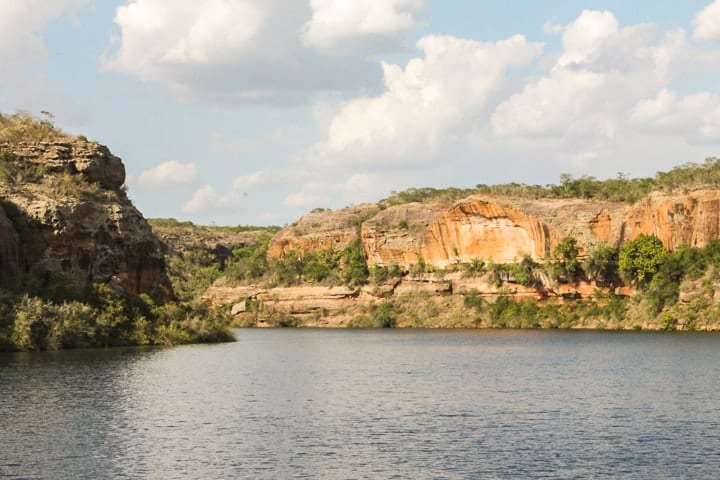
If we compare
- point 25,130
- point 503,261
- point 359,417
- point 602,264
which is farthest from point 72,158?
point 503,261

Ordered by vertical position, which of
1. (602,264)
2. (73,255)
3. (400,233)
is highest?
(400,233)

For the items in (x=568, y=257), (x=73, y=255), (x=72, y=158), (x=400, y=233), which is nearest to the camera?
(x=73, y=255)

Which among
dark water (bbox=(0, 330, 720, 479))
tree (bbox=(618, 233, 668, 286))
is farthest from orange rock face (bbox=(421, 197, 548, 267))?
dark water (bbox=(0, 330, 720, 479))

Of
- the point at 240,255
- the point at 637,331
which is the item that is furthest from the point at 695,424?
the point at 240,255

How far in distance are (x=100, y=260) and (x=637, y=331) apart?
170 feet

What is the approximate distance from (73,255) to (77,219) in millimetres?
2628

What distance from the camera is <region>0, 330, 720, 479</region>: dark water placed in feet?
104

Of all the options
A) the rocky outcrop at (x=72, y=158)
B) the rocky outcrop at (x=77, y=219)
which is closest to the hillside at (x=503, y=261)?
the rocky outcrop at (x=77, y=219)

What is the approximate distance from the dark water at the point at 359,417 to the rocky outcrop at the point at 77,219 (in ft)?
44.2

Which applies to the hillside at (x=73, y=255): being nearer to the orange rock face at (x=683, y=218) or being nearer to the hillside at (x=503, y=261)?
the hillside at (x=503, y=261)

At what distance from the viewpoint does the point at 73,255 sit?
8119 centimetres

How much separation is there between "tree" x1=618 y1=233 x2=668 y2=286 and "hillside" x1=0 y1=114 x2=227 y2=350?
48186mm

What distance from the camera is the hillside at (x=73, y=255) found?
73.6 m

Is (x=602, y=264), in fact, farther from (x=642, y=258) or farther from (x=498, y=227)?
(x=498, y=227)
